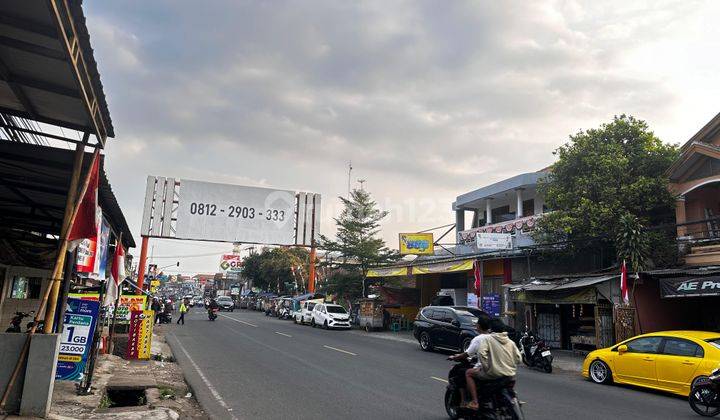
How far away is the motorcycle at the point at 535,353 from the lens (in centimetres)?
1465

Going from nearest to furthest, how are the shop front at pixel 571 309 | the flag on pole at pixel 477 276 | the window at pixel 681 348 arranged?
the window at pixel 681 348 → the shop front at pixel 571 309 → the flag on pole at pixel 477 276

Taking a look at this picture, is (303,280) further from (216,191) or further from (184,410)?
(184,410)

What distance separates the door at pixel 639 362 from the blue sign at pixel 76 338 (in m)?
12.0

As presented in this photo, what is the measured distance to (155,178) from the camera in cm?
3678

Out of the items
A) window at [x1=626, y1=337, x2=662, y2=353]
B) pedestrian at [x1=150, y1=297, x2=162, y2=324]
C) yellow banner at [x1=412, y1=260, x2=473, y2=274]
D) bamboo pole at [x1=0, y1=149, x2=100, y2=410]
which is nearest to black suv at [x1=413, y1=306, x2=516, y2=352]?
window at [x1=626, y1=337, x2=662, y2=353]

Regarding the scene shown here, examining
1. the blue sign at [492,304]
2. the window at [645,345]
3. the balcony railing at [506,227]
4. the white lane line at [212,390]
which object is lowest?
the white lane line at [212,390]

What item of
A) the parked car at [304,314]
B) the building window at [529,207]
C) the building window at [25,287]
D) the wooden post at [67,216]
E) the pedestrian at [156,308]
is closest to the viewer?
the wooden post at [67,216]

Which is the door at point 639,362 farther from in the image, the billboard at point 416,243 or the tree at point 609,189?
the billboard at point 416,243

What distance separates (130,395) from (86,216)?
163 inches

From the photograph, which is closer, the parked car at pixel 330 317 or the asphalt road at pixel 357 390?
the asphalt road at pixel 357 390

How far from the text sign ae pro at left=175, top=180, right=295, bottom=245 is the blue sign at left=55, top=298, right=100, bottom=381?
27495mm

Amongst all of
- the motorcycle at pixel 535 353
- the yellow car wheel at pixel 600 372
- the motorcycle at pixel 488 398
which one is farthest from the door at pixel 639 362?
the motorcycle at pixel 488 398

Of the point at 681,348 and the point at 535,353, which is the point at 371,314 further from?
the point at 681,348

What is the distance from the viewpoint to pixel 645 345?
38.4ft
